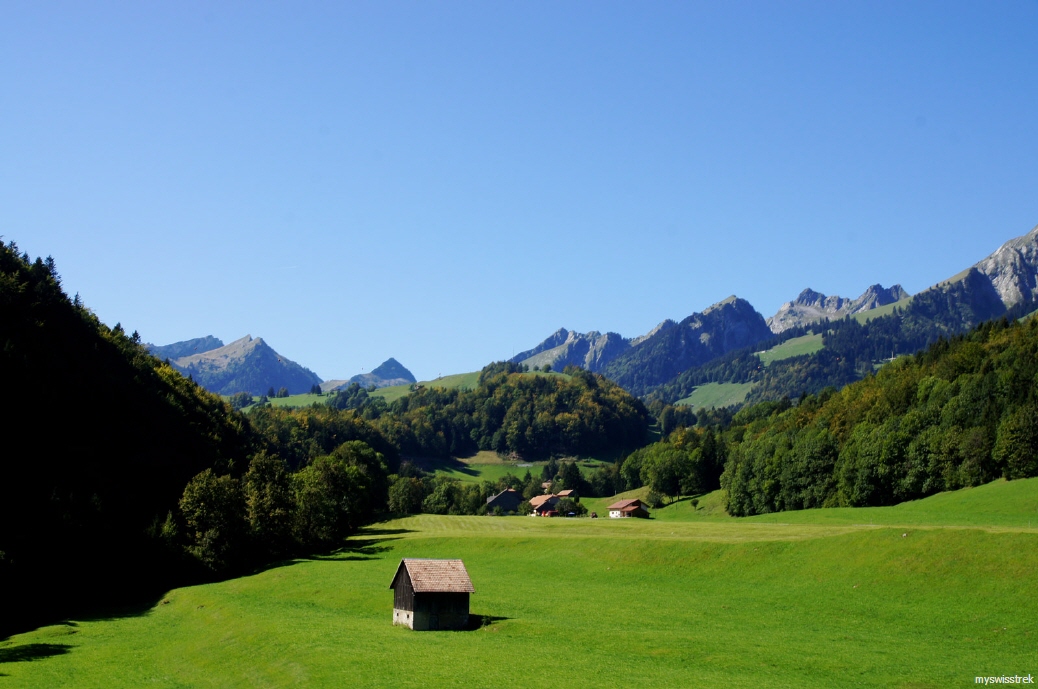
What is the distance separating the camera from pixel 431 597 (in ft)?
196

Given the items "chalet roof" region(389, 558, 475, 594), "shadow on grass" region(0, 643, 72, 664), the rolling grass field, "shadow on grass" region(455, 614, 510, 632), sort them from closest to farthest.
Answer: the rolling grass field → "shadow on grass" region(0, 643, 72, 664) → "shadow on grass" region(455, 614, 510, 632) → "chalet roof" region(389, 558, 475, 594)

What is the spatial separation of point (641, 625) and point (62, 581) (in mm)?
59198

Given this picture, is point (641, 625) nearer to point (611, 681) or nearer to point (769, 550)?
point (611, 681)

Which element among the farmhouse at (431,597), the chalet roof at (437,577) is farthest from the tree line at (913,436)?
the farmhouse at (431,597)

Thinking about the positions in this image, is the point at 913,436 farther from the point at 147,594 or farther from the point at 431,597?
the point at 147,594

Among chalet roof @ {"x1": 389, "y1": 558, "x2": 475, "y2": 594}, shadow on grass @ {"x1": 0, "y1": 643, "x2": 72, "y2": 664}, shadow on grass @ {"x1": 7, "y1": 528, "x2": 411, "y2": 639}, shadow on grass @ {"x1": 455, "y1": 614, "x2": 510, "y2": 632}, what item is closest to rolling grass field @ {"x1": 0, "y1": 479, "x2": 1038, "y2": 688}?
shadow on grass @ {"x1": 0, "y1": 643, "x2": 72, "y2": 664}

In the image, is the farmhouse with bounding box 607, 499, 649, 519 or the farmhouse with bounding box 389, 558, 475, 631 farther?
the farmhouse with bounding box 607, 499, 649, 519

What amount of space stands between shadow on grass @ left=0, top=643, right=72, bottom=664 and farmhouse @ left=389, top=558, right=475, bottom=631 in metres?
23.1

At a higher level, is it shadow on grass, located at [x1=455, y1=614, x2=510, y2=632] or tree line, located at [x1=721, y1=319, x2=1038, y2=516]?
tree line, located at [x1=721, y1=319, x2=1038, y2=516]

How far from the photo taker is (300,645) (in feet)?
170

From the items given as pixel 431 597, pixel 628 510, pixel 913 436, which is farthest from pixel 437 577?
pixel 628 510

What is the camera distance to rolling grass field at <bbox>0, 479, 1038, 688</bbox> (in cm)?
4406

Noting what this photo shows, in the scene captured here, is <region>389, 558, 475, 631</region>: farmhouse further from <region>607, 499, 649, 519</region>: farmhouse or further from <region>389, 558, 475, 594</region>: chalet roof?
<region>607, 499, 649, 519</region>: farmhouse

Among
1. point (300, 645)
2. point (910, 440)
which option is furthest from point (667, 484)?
point (300, 645)
